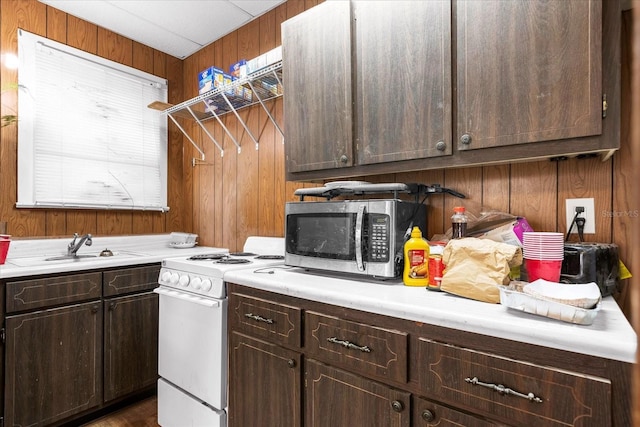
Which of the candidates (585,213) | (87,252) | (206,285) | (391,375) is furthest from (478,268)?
(87,252)

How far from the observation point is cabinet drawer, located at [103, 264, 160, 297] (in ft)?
6.79

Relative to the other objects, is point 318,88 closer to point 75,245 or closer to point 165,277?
point 165,277

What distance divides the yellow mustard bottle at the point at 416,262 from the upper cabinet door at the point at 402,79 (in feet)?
1.17

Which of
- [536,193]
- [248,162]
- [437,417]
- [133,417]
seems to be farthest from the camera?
[248,162]

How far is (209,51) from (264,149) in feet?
3.85

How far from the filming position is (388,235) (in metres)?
1.35

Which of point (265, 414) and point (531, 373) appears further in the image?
point (265, 414)

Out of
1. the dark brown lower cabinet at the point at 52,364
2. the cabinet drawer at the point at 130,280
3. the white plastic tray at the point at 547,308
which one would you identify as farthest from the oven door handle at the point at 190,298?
the white plastic tray at the point at 547,308

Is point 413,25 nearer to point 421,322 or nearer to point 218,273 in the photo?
point 421,322

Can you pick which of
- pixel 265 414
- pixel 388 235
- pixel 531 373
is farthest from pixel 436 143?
pixel 265 414

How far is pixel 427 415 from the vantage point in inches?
38.5

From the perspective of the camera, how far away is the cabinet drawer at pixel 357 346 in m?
1.05

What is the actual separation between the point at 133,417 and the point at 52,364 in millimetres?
592

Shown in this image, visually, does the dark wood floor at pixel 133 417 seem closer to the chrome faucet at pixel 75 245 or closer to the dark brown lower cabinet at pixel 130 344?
the dark brown lower cabinet at pixel 130 344
